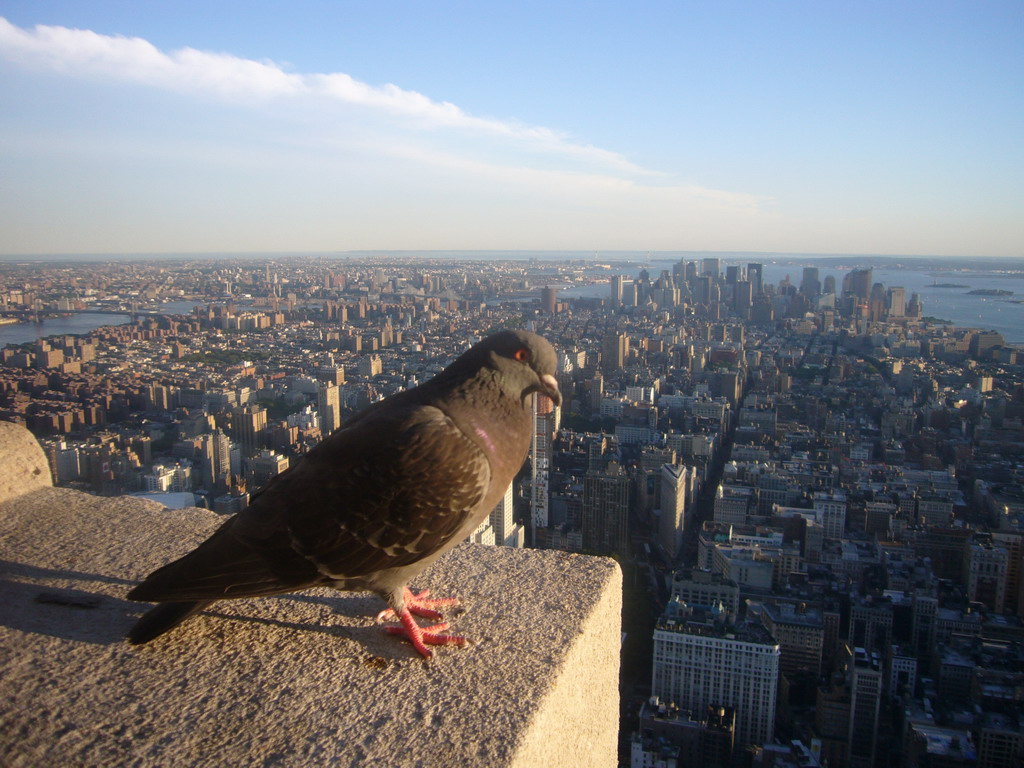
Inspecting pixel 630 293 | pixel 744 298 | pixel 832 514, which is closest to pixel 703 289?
pixel 744 298

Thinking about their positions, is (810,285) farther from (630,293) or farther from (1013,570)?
(1013,570)

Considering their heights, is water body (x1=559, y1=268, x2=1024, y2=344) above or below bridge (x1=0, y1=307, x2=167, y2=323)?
below

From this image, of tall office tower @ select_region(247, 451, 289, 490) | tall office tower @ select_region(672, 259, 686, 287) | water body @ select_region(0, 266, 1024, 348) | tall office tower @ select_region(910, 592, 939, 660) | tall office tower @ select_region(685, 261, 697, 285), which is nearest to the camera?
tall office tower @ select_region(247, 451, 289, 490)

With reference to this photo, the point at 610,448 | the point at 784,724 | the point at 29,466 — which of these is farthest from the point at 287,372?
the point at 29,466

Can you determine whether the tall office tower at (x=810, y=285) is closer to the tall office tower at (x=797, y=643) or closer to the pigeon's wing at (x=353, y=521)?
the tall office tower at (x=797, y=643)

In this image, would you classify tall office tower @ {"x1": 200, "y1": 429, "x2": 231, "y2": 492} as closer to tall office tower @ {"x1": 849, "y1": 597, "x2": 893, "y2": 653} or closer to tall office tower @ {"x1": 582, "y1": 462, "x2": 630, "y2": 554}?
tall office tower @ {"x1": 582, "y1": 462, "x2": 630, "y2": 554}

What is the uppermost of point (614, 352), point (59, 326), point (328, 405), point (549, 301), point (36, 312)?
point (36, 312)

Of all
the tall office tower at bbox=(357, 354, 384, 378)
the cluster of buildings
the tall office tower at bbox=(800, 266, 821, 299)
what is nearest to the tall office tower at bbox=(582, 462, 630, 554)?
the cluster of buildings
